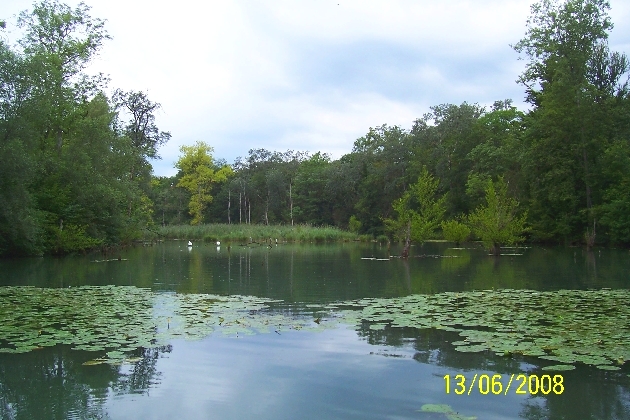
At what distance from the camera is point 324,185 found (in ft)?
226

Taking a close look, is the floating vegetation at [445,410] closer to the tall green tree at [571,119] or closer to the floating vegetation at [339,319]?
the floating vegetation at [339,319]

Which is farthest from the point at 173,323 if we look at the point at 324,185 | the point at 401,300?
the point at 324,185

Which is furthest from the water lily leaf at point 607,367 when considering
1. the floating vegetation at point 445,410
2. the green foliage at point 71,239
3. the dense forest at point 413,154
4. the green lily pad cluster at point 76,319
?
the green foliage at point 71,239

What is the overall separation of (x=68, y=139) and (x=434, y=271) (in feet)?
78.2

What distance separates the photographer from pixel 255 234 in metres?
50.0

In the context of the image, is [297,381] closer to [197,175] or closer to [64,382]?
[64,382]

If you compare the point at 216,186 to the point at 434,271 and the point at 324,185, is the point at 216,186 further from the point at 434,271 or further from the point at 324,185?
the point at 434,271

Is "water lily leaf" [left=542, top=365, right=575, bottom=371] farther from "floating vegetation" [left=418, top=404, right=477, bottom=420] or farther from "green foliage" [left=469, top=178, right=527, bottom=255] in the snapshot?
"green foliage" [left=469, top=178, right=527, bottom=255]

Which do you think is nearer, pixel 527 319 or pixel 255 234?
pixel 527 319

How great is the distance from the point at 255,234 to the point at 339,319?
133ft

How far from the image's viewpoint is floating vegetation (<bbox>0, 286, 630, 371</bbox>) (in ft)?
25.2

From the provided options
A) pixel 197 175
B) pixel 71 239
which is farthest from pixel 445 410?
pixel 197 175

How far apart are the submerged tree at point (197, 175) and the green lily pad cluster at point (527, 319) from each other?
56.9m
